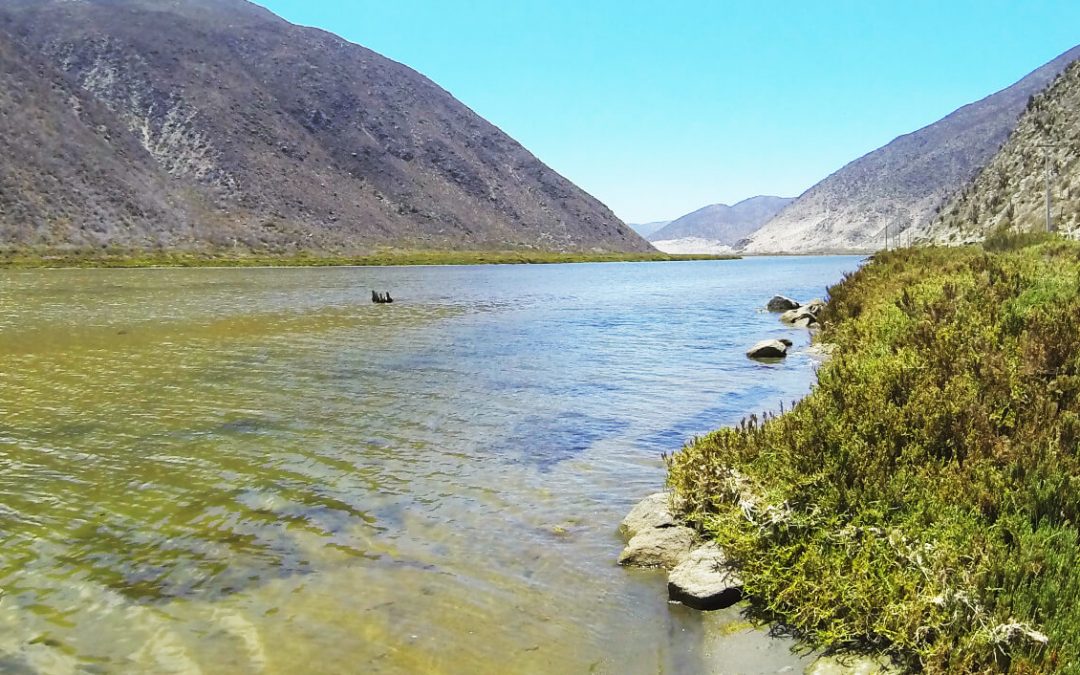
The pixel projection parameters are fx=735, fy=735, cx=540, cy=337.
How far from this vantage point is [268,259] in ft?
328

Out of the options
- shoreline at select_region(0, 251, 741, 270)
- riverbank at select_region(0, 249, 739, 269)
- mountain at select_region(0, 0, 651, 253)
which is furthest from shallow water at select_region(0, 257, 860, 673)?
mountain at select_region(0, 0, 651, 253)

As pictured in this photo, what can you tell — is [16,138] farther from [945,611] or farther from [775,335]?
[945,611]

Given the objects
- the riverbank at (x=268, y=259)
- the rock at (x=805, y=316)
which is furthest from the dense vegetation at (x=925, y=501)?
the riverbank at (x=268, y=259)

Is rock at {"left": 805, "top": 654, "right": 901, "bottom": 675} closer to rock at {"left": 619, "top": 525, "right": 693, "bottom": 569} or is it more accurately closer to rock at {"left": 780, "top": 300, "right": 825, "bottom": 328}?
rock at {"left": 619, "top": 525, "right": 693, "bottom": 569}

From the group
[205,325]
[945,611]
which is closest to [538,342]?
[205,325]

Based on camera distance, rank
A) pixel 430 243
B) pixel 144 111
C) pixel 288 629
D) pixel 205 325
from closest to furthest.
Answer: pixel 288 629, pixel 205 325, pixel 144 111, pixel 430 243

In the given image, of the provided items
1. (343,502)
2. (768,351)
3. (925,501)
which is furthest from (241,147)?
(925,501)

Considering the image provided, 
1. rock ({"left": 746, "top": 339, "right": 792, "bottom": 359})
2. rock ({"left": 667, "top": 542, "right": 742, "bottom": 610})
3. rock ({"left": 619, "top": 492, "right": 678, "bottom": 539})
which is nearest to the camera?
rock ({"left": 667, "top": 542, "right": 742, "bottom": 610})

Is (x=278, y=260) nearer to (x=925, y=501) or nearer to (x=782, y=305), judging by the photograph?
(x=782, y=305)

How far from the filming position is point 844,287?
26.5 metres

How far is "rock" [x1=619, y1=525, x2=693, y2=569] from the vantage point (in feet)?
22.5

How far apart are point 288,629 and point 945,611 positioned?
4772 mm

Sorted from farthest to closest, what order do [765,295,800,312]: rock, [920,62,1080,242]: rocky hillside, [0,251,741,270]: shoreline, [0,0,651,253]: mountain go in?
1. [0,0,651,253]: mountain
2. [0,251,741,270]: shoreline
3. [920,62,1080,242]: rocky hillside
4. [765,295,800,312]: rock

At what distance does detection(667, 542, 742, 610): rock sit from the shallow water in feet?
0.44
